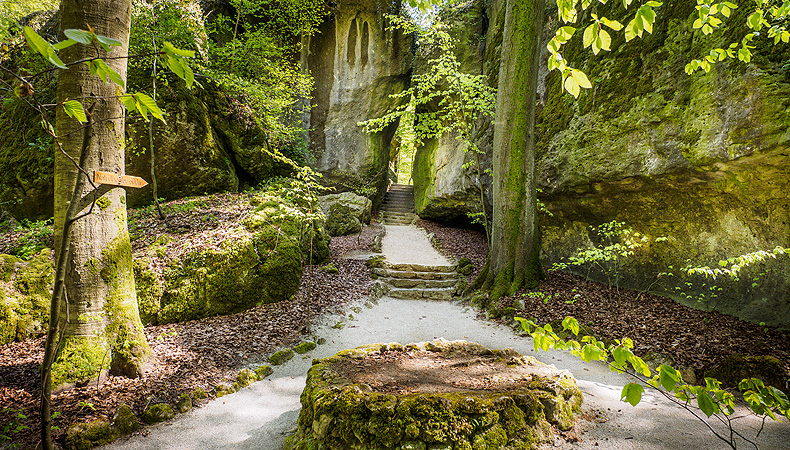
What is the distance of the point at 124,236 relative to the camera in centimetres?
350

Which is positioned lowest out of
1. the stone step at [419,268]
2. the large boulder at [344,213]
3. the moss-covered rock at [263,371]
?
the moss-covered rock at [263,371]

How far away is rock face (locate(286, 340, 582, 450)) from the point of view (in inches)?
92.7

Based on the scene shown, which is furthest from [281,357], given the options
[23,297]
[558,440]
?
[558,440]

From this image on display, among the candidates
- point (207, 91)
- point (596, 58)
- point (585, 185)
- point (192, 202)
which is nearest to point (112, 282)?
point (192, 202)

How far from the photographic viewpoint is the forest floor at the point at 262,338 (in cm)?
295

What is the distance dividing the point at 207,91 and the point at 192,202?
2905 mm

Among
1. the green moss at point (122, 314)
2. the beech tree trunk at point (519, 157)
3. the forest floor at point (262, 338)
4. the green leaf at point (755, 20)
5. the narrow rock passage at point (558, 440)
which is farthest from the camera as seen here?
the beech tree trunk at point (519, 157)

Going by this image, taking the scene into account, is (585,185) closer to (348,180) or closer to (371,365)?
(371,365)

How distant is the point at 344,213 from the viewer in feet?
41.0

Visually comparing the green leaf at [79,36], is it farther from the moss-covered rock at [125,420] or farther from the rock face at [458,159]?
the rock face at [458,159]

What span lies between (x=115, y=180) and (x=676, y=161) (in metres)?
6.63

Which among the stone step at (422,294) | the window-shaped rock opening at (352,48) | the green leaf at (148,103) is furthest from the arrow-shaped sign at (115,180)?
the window-shaped rock opening at (352,48)

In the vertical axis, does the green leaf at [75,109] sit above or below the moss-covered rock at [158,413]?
above

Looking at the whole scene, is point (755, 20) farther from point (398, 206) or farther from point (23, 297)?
point (398, 206)
